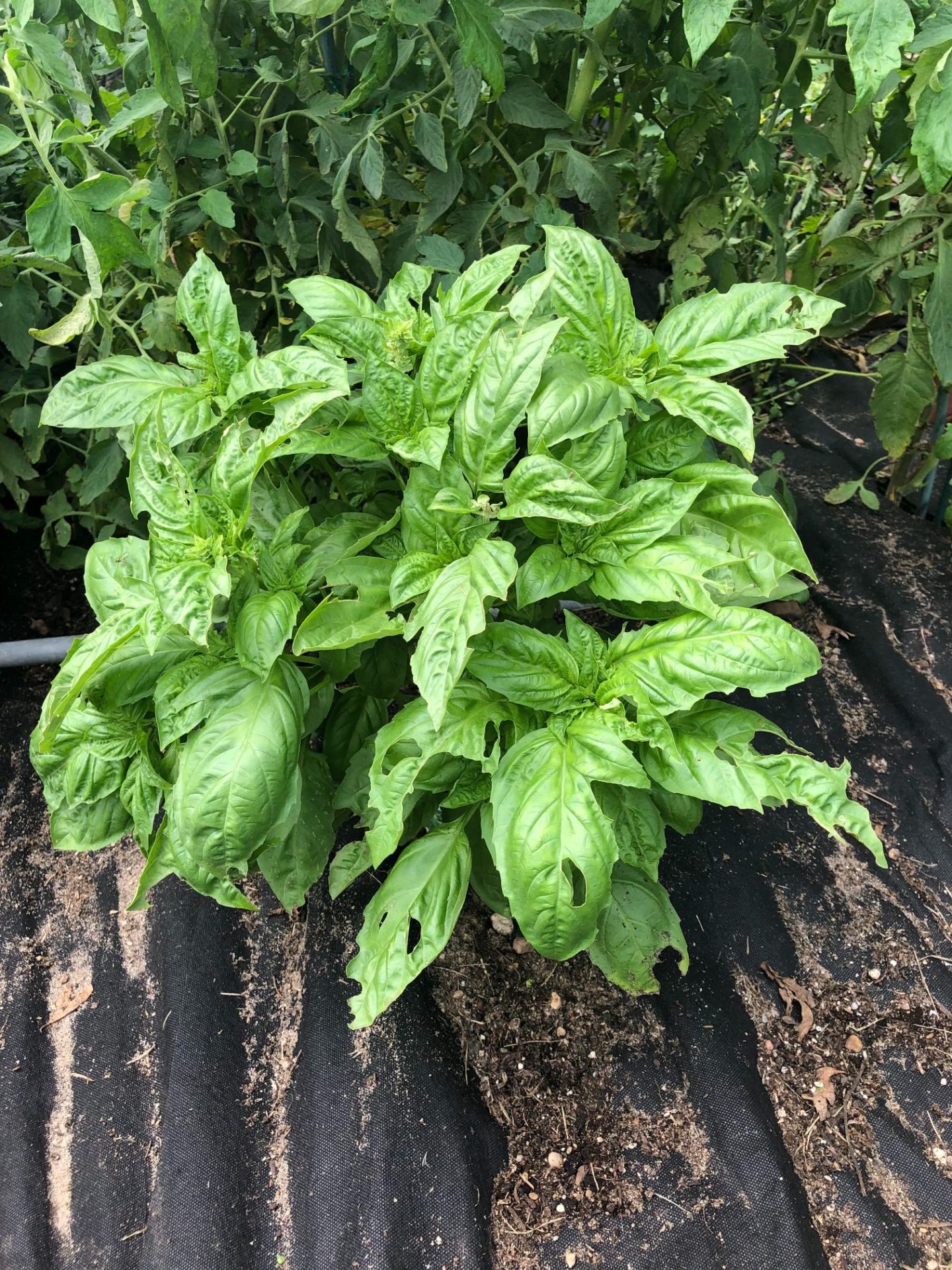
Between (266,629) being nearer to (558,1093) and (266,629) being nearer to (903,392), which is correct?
(558,1093)

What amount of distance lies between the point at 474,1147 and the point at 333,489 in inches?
44.6

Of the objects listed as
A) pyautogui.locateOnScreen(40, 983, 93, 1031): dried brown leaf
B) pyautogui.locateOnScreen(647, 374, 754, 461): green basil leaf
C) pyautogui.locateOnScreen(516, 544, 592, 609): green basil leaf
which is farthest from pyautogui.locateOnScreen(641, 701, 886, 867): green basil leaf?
pyautogui.locateOnScreen(40, 983, 93, 1031): dried brown leaf

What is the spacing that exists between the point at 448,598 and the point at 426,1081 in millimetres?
918

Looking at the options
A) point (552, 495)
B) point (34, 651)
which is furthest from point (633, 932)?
point (34, 651)

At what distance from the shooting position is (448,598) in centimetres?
100

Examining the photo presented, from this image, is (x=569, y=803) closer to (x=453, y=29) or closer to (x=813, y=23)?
(x=453, y=29)

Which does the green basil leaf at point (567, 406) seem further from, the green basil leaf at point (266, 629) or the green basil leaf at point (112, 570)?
the green basil leaf at point (112, 570)

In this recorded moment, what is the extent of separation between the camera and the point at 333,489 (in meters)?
1.52

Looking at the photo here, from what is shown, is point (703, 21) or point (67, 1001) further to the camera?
point (67, 1001)

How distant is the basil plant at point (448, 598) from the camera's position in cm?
103

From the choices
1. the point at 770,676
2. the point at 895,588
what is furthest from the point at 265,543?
the point at 895,588

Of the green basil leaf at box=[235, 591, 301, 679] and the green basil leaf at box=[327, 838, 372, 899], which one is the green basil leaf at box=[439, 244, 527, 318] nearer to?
the green basil leaf at box=[235, 591, 301, 679]

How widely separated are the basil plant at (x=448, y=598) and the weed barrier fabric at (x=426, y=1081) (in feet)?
1.16

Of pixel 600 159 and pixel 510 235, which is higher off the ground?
pixel 600 159
